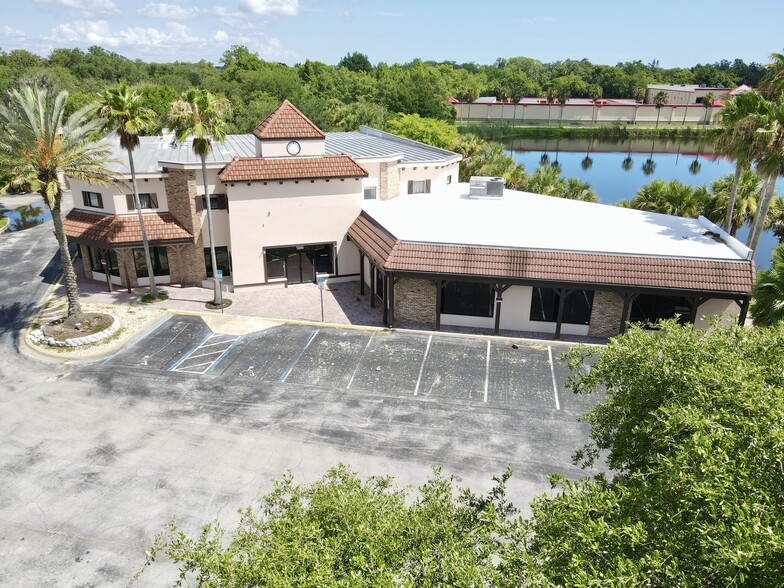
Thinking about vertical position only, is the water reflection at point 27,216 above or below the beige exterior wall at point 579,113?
below

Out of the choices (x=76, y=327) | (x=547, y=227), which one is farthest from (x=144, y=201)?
(x=547, y=227)

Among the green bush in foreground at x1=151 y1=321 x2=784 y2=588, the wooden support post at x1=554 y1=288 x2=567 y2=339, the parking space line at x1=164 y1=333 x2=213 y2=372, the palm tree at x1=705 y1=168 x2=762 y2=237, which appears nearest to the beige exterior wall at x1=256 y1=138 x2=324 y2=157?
the parking space line at x1=164 y1=333 x2=213 y2=372

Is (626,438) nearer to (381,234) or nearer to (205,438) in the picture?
(205,438)

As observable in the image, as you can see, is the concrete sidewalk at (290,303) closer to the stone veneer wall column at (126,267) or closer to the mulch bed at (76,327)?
the stone veneer wall column at (126,267)

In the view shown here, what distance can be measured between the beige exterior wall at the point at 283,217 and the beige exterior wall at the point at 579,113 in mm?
100767

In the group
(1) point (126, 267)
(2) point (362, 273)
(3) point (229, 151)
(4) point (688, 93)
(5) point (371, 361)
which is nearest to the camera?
(5) point (371, 361)

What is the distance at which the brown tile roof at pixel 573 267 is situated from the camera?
24141 millimetres

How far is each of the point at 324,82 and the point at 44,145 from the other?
86676 mm

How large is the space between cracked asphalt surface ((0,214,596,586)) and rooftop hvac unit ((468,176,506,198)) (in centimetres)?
1239

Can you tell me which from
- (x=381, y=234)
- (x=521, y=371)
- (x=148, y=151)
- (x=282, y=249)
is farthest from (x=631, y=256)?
(x=148, y=151)

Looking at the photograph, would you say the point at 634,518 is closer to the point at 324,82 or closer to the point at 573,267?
the point at 573,267

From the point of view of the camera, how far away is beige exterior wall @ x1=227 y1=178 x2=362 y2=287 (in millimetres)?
30859

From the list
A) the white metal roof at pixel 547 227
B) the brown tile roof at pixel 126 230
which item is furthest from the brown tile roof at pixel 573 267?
the brown tile roof at pixel 126 230

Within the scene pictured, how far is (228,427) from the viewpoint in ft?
65.3
